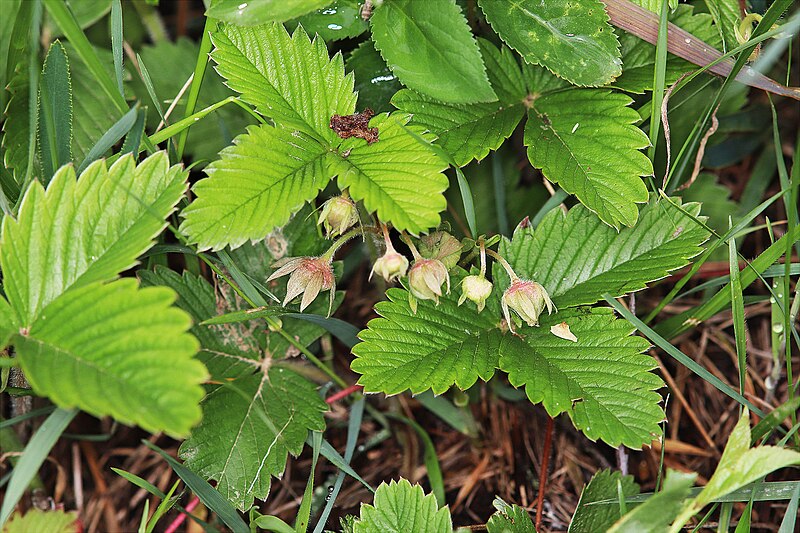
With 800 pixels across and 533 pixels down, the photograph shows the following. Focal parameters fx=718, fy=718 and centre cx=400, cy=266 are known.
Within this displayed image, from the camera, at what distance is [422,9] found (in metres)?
1.61

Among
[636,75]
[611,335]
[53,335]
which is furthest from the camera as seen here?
[636,75]

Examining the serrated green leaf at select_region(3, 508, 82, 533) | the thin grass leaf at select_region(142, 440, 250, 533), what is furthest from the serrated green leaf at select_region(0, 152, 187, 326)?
the serrated green leaf at select_region(3, 508, 82, 533)

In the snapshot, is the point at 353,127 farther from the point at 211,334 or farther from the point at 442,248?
the point at 211,334

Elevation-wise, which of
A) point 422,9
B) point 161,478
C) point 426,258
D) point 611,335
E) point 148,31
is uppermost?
point 148,31

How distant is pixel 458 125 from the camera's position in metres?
1.71

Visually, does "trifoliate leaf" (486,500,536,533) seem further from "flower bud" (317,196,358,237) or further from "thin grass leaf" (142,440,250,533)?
"flower bud" (317,196,358,237)

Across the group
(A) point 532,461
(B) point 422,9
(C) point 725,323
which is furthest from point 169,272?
(C) point 725,323

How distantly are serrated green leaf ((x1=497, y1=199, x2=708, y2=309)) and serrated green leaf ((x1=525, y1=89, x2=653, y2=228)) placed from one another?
0.34 ft

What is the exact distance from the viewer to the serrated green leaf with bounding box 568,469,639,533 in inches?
63.7

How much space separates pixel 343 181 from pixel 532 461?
107 centimetres

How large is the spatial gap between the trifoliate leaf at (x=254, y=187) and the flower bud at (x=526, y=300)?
1.53ft

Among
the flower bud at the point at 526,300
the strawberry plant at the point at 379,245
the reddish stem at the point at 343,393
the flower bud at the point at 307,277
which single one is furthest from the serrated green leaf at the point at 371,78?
the reddish stem at the point at 343,393

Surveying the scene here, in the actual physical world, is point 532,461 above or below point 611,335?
below

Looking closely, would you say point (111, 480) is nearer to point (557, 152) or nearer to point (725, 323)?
point (557, 152)
